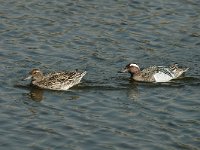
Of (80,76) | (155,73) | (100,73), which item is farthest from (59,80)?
(155,73)

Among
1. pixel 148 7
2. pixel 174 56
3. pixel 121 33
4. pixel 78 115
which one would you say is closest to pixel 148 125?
pixel 78 115

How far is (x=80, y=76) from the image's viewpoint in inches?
802

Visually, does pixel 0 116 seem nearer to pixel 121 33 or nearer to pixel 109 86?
pixel 109 86

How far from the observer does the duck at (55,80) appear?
20266mm

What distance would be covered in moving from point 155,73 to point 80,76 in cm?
237

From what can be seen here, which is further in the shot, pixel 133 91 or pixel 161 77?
pixel 161 77

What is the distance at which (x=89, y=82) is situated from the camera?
2073 cm

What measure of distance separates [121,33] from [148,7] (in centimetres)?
349

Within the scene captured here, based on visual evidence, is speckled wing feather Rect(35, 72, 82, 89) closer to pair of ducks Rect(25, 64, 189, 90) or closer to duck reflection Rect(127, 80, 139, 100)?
pair of ducks Rect(25, 64, 189, 90)

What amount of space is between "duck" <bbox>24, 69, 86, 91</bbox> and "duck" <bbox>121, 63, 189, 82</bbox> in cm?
172

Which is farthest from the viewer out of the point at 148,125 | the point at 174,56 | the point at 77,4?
the point at 77,4

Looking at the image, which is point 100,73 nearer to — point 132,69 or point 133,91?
point 132,69

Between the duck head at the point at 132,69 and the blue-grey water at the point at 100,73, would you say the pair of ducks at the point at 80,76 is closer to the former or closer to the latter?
the duck head at the point at 132,69

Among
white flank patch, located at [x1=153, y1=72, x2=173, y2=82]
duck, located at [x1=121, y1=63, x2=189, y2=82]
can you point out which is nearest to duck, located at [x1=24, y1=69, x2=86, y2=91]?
duck, located at [x1=121, y1=63, x2=189, y2=82]
